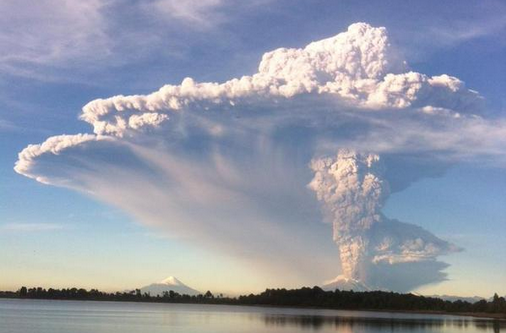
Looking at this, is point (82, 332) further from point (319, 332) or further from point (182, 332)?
point (319, 332)

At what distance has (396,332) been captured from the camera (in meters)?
82.8

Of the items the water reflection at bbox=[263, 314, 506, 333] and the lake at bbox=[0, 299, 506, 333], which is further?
the water reflection at bbox=[263, 314, 506, 333]

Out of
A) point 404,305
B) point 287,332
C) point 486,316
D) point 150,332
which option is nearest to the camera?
point 150,332

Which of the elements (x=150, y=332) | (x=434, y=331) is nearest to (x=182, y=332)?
(x=150, y=332)

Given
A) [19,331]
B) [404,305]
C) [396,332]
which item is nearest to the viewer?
[19,331]

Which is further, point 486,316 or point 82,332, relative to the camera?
point 486,316

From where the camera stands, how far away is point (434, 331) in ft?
294

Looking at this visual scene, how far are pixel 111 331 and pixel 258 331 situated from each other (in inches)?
616

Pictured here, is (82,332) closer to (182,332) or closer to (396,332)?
(182,332)

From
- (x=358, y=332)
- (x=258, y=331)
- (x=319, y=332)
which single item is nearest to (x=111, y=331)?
(x=258, y=331)

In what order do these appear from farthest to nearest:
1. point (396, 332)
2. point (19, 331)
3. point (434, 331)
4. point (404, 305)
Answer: point (404, 305)
point (434, 331)
point (396, 332)
point (19, 331)

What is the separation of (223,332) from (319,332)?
1226 centimetres

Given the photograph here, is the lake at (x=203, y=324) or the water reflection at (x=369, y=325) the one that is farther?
the water reflection at (x=369, y=325)

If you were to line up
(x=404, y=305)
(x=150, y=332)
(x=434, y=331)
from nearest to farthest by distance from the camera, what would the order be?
(x=150, y=332)
(x=434, y=331)
(x=404, y=305)
